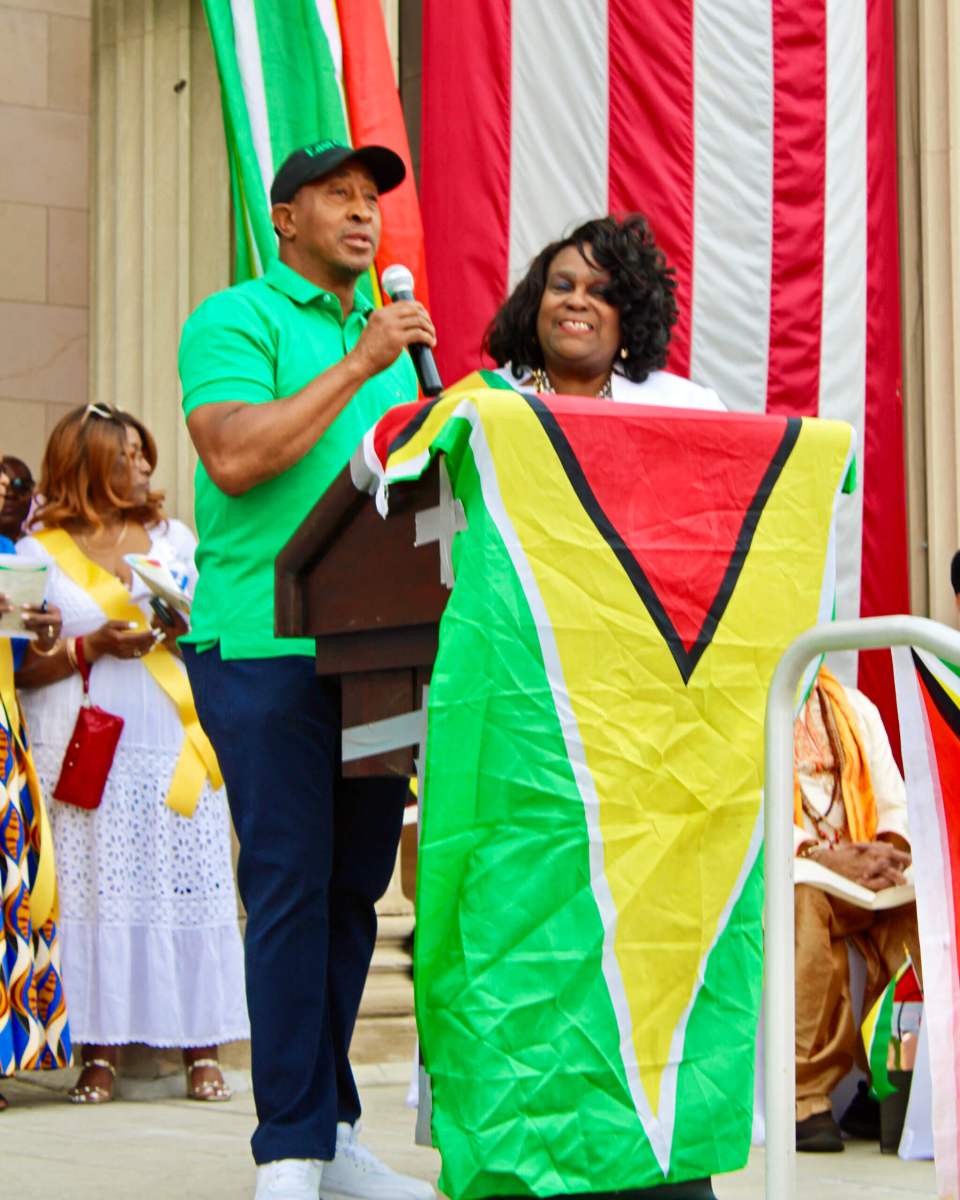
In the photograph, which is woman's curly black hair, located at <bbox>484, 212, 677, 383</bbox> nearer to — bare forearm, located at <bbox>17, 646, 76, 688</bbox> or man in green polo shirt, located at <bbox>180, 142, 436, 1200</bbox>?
man in green polo shirt, located at <bbox>180, 142, 436, 1200</bbox>

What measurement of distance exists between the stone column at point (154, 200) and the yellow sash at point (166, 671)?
4.20 ft

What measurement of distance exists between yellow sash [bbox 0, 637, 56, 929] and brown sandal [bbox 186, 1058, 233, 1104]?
625mm

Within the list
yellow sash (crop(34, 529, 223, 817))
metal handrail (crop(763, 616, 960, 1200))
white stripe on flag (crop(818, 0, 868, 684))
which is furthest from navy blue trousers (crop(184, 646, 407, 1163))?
white stripe on flag (crop(818, 0, 868, 684))

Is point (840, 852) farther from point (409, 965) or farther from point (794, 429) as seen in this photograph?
point (794, 429)

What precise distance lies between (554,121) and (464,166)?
0.40m

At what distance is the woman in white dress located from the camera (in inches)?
242

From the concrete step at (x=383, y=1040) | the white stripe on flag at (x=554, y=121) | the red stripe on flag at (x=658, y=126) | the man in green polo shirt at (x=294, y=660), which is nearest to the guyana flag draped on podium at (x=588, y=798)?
the man in green polo shirt at (x=294, y=660)

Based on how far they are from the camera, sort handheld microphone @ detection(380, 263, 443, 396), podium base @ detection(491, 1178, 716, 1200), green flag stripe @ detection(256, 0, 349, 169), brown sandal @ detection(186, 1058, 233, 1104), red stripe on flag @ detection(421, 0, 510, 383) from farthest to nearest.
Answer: red stripe on flag @ detection(421, 0, 510, 383)
green flag stripe @ detection(256, 0, 349, 169)
brown sandal @ detection(186, 1058, 233, 1104)
handheld microphone @ detection(380, 263, 443, 396)
podium base @ detection(491, 1178, 716, 1200)

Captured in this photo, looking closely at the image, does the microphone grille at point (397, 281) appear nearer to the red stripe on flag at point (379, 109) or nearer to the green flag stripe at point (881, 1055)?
the green flag stripe at point (881, 1055)

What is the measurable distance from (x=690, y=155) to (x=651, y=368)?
13.5 ft

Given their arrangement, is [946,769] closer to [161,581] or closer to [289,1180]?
[289,1180]

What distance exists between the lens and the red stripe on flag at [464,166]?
7.34 m

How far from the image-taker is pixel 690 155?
25.7 ft

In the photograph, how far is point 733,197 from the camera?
7.94m
